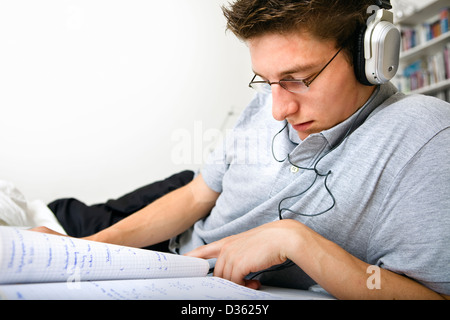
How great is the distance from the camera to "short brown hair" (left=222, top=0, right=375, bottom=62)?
0.66m

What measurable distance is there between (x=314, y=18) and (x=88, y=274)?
557 mm

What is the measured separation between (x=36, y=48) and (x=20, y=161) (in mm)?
684

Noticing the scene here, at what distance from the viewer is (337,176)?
2.28 ft

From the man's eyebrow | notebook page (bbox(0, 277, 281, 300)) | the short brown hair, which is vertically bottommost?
notebook page (bbox(0, 277, 281, 300))

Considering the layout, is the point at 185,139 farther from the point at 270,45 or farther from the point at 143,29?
the point at 270,45

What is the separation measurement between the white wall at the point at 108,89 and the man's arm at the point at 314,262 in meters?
1.64

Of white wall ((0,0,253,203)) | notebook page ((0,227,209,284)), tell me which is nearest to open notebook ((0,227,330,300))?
notebook page ((0,227,209,284))

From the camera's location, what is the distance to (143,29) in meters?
2.50

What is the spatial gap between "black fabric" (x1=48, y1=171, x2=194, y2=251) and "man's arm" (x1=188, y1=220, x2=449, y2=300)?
51 centimetres

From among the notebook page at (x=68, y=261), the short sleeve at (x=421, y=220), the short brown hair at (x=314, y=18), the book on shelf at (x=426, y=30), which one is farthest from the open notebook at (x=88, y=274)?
the book on shelf at (x=426, y=30)

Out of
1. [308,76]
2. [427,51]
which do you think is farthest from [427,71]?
[308,76]

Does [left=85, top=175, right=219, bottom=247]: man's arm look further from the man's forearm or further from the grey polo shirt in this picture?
the man's forearm

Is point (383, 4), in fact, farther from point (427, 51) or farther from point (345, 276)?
point (427, 51)
